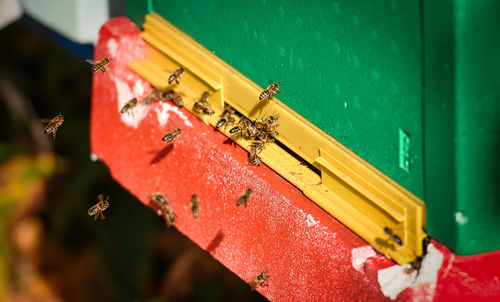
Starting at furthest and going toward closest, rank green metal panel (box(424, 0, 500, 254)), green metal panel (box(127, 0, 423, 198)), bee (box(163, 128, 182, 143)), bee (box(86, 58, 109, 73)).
→ bee (box(86, 58, 109, 73))
bee (box(163, 128, 182, 143))
green metal panel (box(127, 0, 423, 198))
green metal panel (box(424, 0, 500, 254))

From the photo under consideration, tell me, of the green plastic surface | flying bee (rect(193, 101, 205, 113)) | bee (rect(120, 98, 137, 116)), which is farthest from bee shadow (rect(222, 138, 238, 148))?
bee (rect(120, 98, 137, 116))

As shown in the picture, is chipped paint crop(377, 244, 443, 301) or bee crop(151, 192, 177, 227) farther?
bee crop(151, 192, 177, 227)

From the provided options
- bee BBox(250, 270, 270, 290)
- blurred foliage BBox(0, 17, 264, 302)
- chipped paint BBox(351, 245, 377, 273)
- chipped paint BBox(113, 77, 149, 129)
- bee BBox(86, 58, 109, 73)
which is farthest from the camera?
blurred foliage BBox(0, 17, 264, 302)

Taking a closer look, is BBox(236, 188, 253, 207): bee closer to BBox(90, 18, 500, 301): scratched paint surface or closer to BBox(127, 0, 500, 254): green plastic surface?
BBox(90, 18, 500, 301): scratched paint surface

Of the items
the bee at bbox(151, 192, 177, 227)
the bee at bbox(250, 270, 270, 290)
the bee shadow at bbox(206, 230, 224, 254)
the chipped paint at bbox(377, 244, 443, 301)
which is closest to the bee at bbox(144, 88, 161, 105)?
the bee at bbox(151, 192, 177, 227)

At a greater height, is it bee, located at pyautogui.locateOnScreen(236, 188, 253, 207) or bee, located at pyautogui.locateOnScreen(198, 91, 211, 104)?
bee, located at pyautogui.locateOnScreen(198, 91, 211, 104)

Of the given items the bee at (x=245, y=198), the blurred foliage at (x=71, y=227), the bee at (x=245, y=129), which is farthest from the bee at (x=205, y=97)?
the blurred foliage at (x=71, y=227)

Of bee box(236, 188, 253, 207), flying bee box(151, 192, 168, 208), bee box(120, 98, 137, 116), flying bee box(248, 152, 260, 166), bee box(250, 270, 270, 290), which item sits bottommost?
bee box(250, 270, 270, 290)
